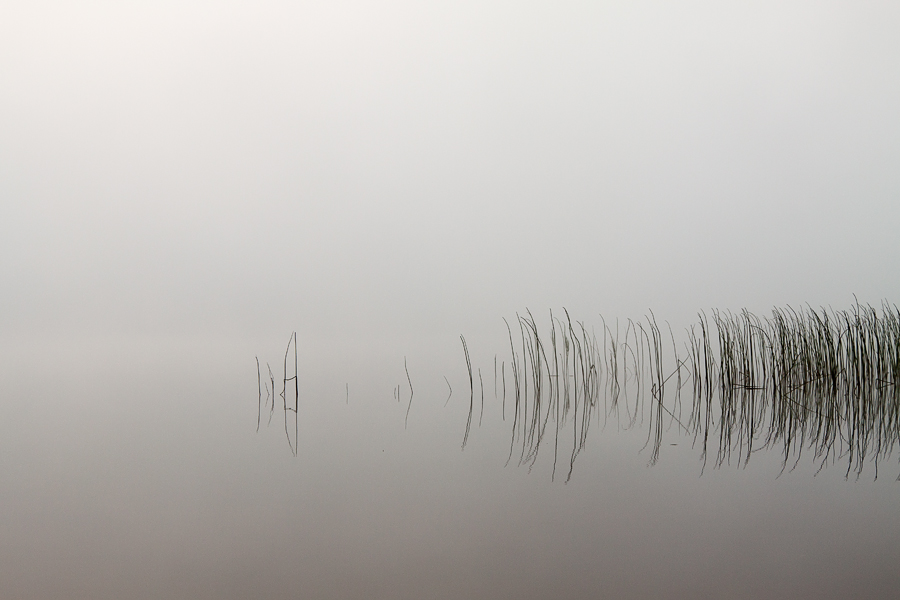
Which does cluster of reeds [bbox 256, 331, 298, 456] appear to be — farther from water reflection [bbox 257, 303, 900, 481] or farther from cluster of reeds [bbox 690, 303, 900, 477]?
cluster of reeds [bbox 690, 303, 900, 477]

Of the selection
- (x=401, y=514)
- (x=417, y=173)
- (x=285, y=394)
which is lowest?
(x=401, y=514)

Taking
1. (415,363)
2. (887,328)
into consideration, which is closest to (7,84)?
(415,363)

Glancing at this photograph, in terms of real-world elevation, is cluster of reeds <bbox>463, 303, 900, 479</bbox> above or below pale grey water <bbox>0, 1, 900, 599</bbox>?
below

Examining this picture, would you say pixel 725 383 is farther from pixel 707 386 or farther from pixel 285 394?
pixel 285 394

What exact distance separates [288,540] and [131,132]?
87.8 inches

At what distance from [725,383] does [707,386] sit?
8cm

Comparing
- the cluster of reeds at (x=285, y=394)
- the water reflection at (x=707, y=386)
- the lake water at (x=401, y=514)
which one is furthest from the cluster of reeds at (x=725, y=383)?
the cluster of reeds at (x=285, y=394)

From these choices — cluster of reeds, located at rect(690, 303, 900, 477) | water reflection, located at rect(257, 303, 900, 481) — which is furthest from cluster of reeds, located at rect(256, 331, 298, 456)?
cluster of reeds, located at rect(690, 303, 900, 477)

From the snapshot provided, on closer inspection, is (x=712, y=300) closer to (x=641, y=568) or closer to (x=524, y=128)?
(x=524, y=128)

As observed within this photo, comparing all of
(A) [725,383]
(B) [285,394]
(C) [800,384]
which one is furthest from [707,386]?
(B) [285,394]

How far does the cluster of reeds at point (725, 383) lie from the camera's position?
6.01 feet

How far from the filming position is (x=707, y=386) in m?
2.51

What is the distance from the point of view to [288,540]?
1211 millimetres

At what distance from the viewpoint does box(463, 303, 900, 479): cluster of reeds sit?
183cm
